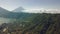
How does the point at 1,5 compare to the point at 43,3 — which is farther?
the point at 1,5

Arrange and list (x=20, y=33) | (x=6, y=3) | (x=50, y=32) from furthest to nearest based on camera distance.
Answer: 1. (x=6, y=3)
2. (x=20, y=33)
3. (x=50, y=32)

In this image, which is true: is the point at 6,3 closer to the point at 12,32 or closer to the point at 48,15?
the point at 12,32

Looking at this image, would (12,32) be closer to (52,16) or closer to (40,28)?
(40,28)

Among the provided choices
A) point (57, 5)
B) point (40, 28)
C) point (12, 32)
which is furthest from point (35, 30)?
point (57, 5)

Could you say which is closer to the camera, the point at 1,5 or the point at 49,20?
the point at 49,20

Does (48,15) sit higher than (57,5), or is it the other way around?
(57,5)

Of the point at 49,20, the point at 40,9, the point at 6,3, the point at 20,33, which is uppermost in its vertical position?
the point at 6,3

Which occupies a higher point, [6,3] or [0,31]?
[6,3]

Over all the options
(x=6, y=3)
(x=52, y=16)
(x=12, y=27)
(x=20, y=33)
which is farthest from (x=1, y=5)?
(x=52, y=16)

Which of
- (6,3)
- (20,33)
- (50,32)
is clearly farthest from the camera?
(6,3)
